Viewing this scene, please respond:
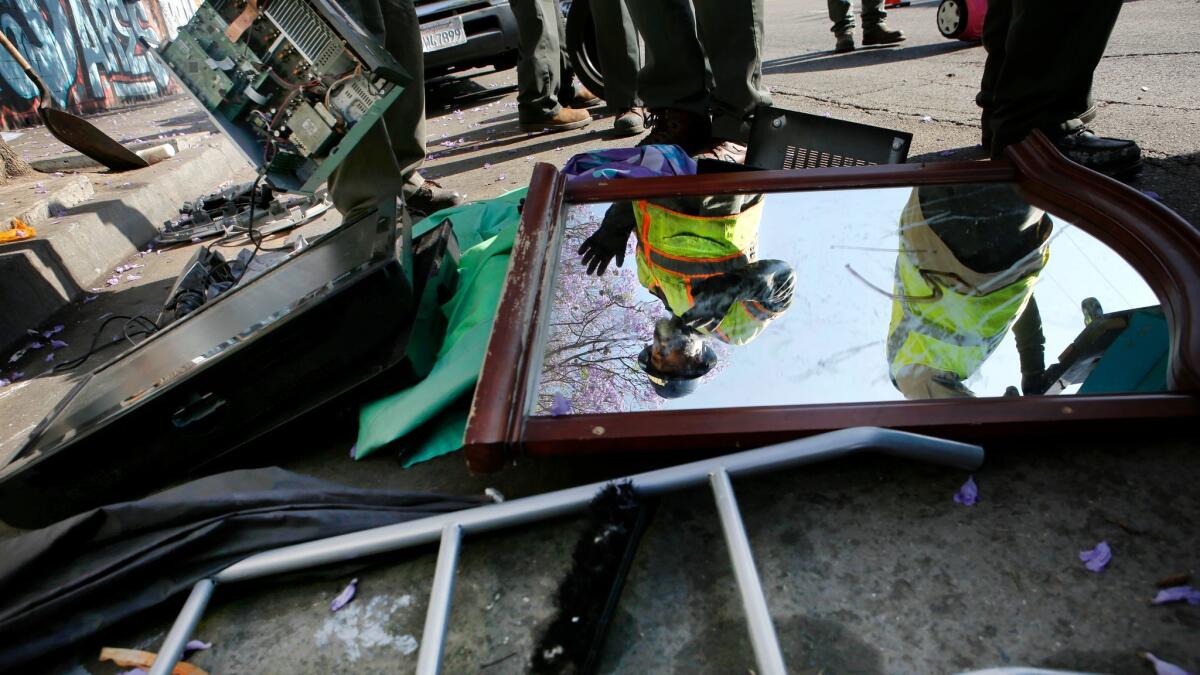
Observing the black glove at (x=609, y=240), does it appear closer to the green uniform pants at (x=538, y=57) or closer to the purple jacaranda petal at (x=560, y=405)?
the purple jacaranda petal at (x=560, y=405)

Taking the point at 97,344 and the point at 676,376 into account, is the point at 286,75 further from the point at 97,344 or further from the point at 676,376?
the point at 676,376

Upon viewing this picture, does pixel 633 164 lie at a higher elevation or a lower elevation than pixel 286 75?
lower

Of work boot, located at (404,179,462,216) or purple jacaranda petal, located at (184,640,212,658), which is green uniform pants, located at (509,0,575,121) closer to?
work boot, located at (404,179,462,216)

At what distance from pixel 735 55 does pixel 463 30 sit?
2757mm

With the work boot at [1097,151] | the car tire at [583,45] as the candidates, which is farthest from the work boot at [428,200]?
the work boot at [1097,151]

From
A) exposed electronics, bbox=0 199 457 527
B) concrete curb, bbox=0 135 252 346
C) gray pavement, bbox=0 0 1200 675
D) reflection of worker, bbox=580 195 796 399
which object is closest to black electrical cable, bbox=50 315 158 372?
concrete curb, bbox=0 135 252 346

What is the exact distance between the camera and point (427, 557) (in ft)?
3.84

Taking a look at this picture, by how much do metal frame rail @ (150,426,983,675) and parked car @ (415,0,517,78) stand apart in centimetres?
443

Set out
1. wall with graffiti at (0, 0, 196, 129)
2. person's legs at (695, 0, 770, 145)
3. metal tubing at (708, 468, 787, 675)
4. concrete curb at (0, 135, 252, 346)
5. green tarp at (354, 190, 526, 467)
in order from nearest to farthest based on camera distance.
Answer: metal tubing at (708, 468, 787, 675), green tarp at (354, 190, 526, 467), concrete curb at (0, 135, 252, 346), person's legs at (695, 0, 770, 145), wall with graffiti at (0, 0, 196, 129)

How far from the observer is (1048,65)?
206 centimetres

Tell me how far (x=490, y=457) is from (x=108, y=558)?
0.67 meters

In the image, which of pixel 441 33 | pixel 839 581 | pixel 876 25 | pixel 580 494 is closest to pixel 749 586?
pixel 839 581

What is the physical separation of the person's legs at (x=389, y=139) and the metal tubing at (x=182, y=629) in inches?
63.3

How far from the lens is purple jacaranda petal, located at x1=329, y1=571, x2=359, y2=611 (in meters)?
1.11
